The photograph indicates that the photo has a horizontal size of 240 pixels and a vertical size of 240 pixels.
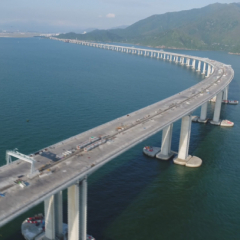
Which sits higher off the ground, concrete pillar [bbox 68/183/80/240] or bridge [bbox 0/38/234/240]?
bridge [bbox 0/38/234/240]

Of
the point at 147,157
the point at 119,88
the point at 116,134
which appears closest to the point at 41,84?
the point at 119,88

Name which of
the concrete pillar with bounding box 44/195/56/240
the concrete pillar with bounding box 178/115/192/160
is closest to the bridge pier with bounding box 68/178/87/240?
the concrete pillar with bounding box 44/195/56/240

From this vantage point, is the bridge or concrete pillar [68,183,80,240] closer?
the bridge

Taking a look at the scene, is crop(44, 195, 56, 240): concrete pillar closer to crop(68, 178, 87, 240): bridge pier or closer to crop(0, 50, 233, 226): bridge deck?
crop(68, 178, 87, 240): bridge pier

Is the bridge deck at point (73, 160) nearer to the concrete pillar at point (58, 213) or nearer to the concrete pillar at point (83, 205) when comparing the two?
the concrete pillar at point (83, 205)

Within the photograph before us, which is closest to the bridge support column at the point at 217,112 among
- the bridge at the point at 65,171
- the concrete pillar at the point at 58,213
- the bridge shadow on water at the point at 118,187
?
the bridge shadow on water at the point at 118,187
